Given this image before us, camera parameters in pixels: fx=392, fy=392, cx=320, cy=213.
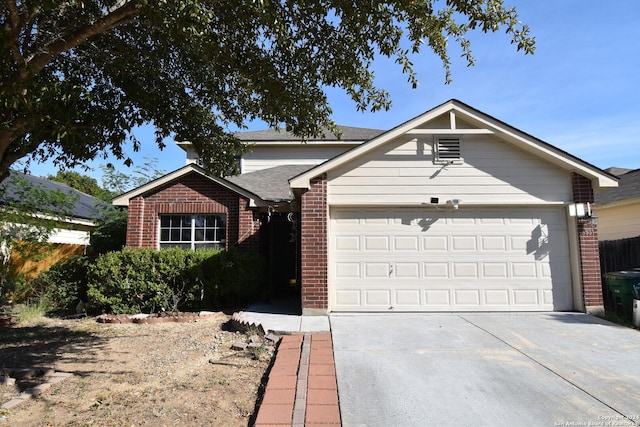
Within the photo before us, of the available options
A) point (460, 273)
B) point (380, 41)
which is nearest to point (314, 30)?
point (380, 41)

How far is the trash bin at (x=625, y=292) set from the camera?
819 centimetres

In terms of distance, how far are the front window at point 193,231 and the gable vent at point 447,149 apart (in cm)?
629

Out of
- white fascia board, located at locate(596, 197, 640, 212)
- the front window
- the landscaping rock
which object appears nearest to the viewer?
the landscaping rock

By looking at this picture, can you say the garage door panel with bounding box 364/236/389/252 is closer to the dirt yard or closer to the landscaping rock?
the dirt yard

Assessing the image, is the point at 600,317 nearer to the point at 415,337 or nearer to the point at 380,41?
the point at 415,337

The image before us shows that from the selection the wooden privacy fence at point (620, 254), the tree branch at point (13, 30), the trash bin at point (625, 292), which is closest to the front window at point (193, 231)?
the tree branch at point (13, 30)

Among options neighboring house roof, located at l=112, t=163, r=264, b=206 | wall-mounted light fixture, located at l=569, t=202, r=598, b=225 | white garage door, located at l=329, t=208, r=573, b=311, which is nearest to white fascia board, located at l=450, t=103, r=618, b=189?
wall-mounted light fixture, located at l=569, t=202, r=598, b=225

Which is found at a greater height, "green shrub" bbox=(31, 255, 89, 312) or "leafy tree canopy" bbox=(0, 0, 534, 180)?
"leafy tree canopy" bbox=(0, 0, 534, 180)

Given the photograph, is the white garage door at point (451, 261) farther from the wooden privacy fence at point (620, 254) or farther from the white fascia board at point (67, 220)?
the white fascia board at point (67, 220)

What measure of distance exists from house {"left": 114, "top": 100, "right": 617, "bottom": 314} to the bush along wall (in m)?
2.59

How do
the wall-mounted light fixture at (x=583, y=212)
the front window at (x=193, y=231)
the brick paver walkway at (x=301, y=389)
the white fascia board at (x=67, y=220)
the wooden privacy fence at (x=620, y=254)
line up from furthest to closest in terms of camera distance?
the front window at (x=193, y=231)
the white fascia board at (x=67, y=220)
the wooden privacy fence at (x=620, y=254)
the wall-mounted light fixture at (x=583, y=212)
the brick paver walkway at (x=301, y=389)

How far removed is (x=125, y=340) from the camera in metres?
7.45

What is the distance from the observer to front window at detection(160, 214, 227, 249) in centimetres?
1155

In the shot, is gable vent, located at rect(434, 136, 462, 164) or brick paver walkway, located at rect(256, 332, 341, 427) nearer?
brick paver walkway, located at rect(256, 332, 341, 427)
